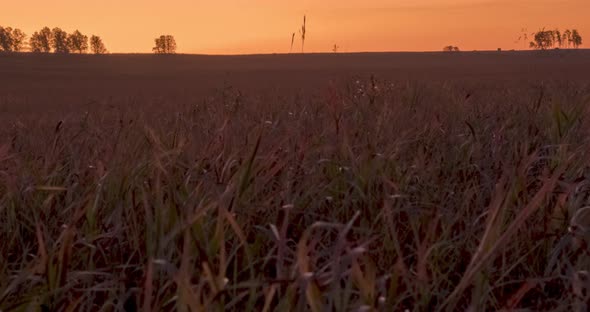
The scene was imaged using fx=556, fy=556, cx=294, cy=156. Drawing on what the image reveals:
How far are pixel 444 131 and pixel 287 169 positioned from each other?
3.73 ft

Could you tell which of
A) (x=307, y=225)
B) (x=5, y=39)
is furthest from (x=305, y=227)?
(x=5, y=39)

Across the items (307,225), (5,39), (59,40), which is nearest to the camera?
(307,225)

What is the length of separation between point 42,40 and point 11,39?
633 centimetres

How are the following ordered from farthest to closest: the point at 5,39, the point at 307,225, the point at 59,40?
1. the point at 59,40
2. the point at 5,39
3. the point at 307,225

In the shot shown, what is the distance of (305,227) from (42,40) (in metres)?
122

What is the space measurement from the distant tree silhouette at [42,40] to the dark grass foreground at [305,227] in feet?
395

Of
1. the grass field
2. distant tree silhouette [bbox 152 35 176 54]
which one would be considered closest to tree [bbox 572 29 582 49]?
distant tree silhouette [bbox 152 35 176 54]

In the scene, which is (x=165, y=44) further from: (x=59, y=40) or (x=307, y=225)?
(x=307, y=225)

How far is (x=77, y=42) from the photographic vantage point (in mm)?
112875

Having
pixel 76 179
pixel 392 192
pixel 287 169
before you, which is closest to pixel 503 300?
pixel 392 192

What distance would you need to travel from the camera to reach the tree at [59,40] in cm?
11031

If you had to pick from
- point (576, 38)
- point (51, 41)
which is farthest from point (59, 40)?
point (576, 38)

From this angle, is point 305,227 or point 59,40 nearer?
point 305,227

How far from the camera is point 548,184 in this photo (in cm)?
120
